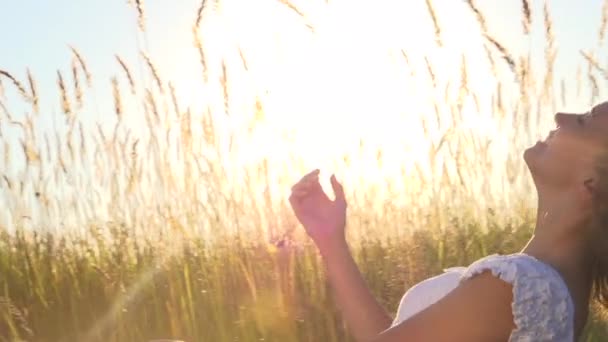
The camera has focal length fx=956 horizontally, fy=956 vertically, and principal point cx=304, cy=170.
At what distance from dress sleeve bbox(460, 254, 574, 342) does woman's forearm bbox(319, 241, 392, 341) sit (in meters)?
0.53

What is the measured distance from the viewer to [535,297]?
1659 millimetres

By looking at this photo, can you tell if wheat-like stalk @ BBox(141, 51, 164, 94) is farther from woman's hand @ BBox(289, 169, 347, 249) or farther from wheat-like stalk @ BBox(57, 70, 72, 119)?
woman's hand @ BBox(289, 169, 347, 249)

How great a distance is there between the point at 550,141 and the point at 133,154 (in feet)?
6.97

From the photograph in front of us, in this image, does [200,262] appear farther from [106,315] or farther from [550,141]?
[550,141]

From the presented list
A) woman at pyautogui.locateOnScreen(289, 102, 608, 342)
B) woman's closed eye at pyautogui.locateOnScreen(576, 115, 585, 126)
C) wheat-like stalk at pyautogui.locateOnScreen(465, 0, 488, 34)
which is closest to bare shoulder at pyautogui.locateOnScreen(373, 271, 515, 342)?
woman at pyautogui.locateOnScreen(289, 102, 608, 342)

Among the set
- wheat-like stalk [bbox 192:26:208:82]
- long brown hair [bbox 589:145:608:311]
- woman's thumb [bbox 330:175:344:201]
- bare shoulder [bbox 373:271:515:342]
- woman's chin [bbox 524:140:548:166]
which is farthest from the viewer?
wheat-like stalk [bbox 192:26:208:82]

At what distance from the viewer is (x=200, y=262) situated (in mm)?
3428

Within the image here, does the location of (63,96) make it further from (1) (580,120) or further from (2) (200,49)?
(1) (580,120)

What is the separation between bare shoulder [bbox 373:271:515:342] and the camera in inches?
65.2

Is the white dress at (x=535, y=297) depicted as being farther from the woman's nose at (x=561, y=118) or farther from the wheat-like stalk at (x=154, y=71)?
the wheat-like stalk at (x=154, y=71)

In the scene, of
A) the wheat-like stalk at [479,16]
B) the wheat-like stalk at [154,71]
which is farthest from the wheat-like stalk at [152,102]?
the wheat-like stalk at [479,16]

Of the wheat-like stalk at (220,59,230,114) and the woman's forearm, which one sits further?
the wheat-like stalk at (220,59,230,114)

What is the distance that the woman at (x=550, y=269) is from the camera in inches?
65.6

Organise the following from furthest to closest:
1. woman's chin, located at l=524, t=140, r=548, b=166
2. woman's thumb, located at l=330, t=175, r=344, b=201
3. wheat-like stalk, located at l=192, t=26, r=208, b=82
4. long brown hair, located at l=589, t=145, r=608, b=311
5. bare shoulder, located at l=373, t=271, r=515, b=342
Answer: wheat-like stalk, located at l=192, t=26, r=208, b=82 < woman's thumb, located at l=330, t=175, r=344, b=201 < woman's chin, located at l=524, t=140, r=548, b=166 < long brown hair, located at l=589, t=145, r=608, b=311 < bare shoulder, located at l=373, t=271, r=515, b=342
